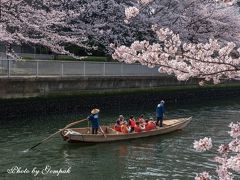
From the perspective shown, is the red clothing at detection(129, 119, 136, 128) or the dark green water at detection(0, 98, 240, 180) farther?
the red clothing at detection(129, 119, 136, 128)

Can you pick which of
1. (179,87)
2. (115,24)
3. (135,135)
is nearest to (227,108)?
(179,87)

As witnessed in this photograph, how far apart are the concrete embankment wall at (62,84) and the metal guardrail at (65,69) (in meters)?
0.32

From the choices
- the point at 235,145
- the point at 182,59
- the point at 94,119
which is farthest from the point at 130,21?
the point at 235,145

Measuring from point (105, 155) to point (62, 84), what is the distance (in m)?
10.4

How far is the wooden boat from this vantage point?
1748 cm

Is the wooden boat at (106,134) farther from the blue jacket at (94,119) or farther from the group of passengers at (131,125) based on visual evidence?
the blue jacket at (94,119)

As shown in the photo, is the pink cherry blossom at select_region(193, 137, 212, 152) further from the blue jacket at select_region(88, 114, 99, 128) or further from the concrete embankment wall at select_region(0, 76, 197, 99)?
the concrete embankment wall at select_region(0, 76, 197, 99)

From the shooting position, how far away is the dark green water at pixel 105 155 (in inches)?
535

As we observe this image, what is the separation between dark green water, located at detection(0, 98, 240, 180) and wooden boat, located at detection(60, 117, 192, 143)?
0.28 meters

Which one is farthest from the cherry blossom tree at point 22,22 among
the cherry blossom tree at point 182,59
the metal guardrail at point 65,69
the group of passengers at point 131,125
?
the cherry blossom tree at point 182,59

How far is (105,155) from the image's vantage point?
635 inches

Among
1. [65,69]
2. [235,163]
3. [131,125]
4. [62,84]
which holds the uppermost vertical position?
[65,69]

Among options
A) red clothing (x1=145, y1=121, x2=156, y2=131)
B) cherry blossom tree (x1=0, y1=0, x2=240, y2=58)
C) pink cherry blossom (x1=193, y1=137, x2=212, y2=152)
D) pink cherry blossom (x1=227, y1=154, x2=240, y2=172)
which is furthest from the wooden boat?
pink cherry blossom (x1=227, y1=154, x2=240, y2=172)

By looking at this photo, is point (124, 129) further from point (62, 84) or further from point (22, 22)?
point (62, 84)
